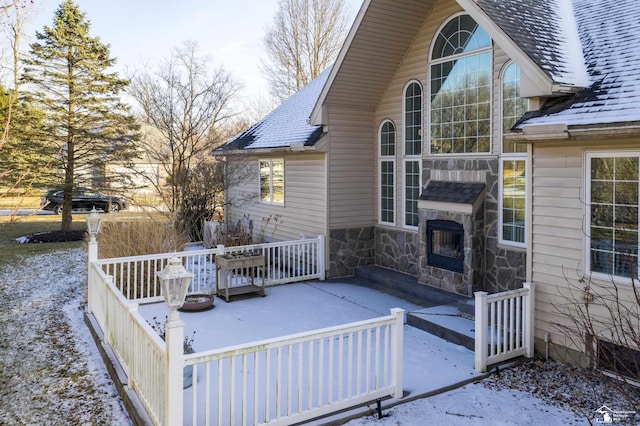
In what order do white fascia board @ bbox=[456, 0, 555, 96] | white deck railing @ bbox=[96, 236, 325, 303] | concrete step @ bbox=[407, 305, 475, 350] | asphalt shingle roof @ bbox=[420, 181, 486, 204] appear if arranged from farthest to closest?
white deck railing @ bbox=[96, 236, 325, 303] < asphalt shingle roof @ bbox=[420, 181, 486, 204] < concrete step @ bbox=[407, 305, 475, 350] < white fascia board @ bbox=[456, 0, 555, 96]

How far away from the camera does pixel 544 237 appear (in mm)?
6633

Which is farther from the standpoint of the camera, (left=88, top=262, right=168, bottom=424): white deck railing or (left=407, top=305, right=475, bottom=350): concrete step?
(left=407, top=305, right=475, bottom=350): concrete step

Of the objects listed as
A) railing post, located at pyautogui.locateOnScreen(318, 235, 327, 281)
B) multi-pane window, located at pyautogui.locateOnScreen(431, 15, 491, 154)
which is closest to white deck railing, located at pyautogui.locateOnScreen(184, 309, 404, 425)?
multi-pane window, located at pyautogui.locateOnScreen(431, 15, 491, 154)

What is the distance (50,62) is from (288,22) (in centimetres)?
1318

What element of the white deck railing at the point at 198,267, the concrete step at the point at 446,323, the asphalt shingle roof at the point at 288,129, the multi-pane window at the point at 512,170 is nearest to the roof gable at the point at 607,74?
the multi-pane window at the point at 512,170

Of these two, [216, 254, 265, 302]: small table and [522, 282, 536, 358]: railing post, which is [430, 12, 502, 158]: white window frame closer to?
[522, 282, 536, 358]: railing post

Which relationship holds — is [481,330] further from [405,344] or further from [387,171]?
[387,171]

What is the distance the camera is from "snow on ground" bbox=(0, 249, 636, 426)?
5.18 metres

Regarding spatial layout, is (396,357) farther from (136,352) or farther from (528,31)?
(528,31)

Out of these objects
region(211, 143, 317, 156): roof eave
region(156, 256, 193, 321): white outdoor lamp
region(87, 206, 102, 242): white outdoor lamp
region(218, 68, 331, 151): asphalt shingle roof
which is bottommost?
region(156, 256, 193, 321): white outdoor lamp

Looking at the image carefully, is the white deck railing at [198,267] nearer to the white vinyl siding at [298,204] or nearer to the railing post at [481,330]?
the white vinyl siding at [298,204]

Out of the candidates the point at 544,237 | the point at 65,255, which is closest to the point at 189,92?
the point at 65,255

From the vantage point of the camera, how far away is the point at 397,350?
532cm

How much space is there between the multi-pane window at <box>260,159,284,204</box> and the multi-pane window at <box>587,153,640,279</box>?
27.1 feet
